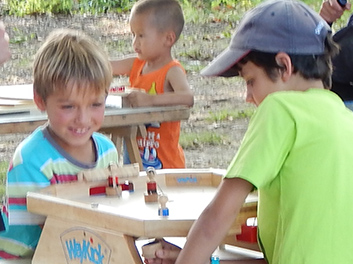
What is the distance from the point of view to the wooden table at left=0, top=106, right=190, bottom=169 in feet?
11.5

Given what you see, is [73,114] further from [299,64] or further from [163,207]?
[299,64]

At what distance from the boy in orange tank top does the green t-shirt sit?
6.57 ft

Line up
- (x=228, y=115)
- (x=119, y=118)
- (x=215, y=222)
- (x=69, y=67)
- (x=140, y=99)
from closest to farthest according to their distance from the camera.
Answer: (x=215, y=222) < (x=69, y=67) < (x=119, y=118) < (x=140, y=99) < (x=228, y=115)

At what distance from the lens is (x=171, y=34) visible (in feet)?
14.0

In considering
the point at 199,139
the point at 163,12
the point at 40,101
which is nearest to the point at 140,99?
the point at 163,12

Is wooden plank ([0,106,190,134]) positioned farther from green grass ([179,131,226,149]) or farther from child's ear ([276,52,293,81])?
green grass ([179,131,226,149])

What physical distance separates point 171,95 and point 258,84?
69.4 inches

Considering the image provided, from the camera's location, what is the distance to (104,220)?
2.14 meters

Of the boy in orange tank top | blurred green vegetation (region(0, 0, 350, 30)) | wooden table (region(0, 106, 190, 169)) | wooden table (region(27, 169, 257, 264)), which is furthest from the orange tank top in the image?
blurred green vegetation (region(0, 0, 350, 30))

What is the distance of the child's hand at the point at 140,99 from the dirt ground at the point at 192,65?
1893 mm

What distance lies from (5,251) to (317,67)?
1.19 metres

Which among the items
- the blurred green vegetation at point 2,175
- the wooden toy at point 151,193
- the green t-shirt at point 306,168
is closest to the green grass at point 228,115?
the blurred green vegetation at point 2,175

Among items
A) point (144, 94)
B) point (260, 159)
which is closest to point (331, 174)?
point (260, 159)

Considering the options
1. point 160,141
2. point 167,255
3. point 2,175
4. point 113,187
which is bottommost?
point 2,175
